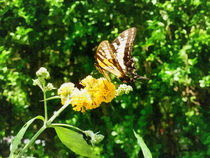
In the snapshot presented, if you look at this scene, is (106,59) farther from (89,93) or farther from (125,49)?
(89,93)

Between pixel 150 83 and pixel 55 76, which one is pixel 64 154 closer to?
pixel 55 76

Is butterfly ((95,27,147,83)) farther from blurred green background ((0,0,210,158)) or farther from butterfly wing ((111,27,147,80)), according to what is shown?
blurred green background ((0,0,210,158))

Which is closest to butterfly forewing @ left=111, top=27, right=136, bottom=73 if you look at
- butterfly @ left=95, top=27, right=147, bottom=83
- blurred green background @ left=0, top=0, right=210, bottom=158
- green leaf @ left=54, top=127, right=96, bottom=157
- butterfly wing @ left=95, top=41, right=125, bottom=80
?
butterfly @ left=95, top=27, right=147, bottom=83

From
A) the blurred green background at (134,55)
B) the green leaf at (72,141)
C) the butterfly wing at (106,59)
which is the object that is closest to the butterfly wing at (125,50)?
the butterfly wing at (106,59)

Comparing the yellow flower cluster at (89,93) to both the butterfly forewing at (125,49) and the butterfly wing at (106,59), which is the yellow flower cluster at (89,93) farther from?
the butterfly forewing at (125,49)

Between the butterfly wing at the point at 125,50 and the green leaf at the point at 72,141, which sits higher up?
the butterfly wing at the point at 125,50

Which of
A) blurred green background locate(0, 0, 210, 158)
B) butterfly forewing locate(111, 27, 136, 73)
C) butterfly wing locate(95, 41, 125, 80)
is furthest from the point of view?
blurred green background locate(0, 0, 210, 158)
